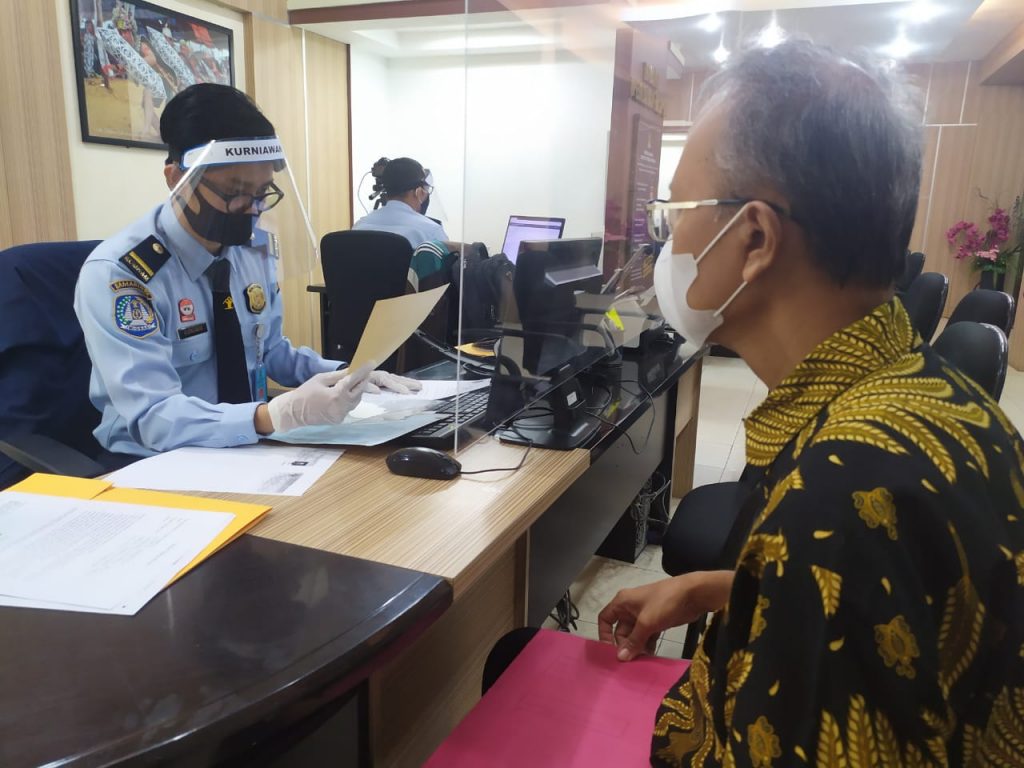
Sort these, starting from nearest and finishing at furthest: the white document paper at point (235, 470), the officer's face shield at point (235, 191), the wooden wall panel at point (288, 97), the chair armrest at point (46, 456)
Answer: the white document paper at point (235, 470) → the chair armrest at point (46, 456) → the officer's face shield at point (235, 191) → the wooden wall panel at point (288, 97)

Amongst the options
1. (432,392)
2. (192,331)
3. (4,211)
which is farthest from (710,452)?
(4,211)

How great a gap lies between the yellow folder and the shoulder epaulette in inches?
17.0

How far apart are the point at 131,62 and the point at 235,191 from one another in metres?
2.48

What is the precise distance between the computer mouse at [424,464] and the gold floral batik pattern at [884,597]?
22.7 inches

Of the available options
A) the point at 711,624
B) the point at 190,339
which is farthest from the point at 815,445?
the point at 190,339

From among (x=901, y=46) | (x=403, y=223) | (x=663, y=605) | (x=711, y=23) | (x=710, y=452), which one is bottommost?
(x=710, y=452)

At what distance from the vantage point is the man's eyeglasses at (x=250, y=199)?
1.33 meters

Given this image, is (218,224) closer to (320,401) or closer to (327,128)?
(320,401)

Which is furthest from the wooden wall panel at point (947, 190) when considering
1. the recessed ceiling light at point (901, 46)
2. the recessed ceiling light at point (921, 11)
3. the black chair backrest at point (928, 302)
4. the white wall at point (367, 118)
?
the white wall at point (367, 118)

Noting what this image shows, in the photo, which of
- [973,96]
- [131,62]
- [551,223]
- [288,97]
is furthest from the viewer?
[973,96]

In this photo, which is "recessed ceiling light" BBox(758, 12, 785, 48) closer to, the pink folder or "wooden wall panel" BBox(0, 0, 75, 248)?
the pink folder

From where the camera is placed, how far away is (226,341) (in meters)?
1.46

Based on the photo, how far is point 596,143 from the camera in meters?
2.43

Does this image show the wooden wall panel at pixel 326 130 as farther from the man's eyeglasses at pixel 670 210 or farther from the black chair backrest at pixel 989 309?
the man's eyeglasses at pixel 670 210
